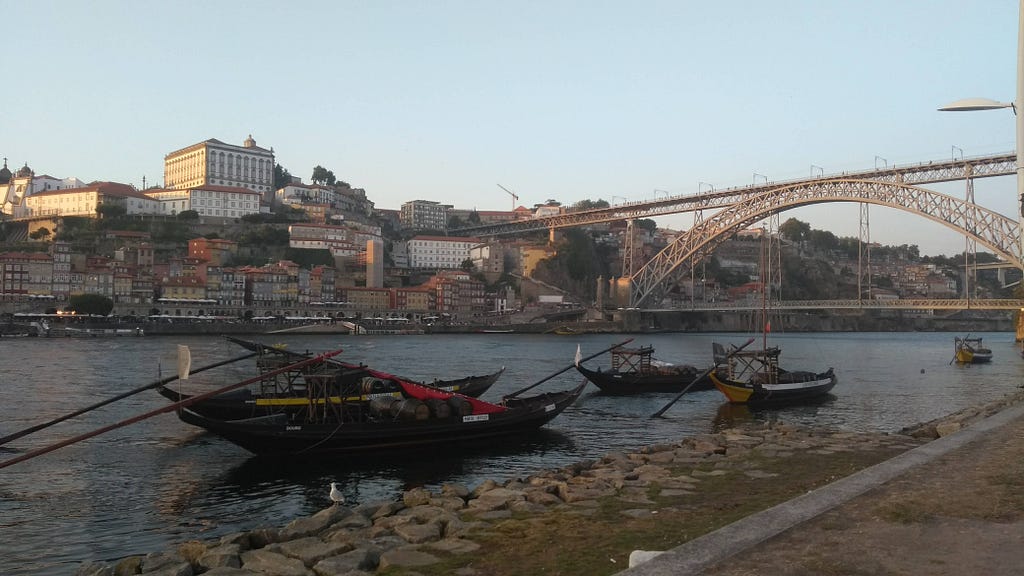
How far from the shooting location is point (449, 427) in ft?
49.4

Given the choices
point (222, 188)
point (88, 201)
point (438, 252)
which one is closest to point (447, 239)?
point (438, 252)

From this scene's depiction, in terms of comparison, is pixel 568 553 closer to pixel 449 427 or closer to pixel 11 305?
pixel 449 427

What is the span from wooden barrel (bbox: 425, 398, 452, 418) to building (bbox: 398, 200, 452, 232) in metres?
115

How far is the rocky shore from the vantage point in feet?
21.8

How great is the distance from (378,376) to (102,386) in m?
17.0

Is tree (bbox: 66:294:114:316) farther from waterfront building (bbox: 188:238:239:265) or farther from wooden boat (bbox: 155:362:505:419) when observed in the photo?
wooden boat (bbox: 155:362:505:419)

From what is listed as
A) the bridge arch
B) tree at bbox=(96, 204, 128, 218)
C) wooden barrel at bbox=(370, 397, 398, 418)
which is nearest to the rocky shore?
wooden barrel at bbox=(370, 397, 398, 418)

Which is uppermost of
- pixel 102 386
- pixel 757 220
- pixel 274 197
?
pixel 274 197

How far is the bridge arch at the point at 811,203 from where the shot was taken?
49.2 m

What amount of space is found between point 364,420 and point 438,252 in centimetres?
9813

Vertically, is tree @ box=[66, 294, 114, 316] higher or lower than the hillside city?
lower

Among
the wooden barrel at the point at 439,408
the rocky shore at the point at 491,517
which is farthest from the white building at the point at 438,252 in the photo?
the rocky shore at the point at 491,517

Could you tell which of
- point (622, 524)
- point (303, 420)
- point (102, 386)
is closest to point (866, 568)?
point (622, 524)

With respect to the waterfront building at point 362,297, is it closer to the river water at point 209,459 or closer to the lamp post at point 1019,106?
the river water at point 209,459
